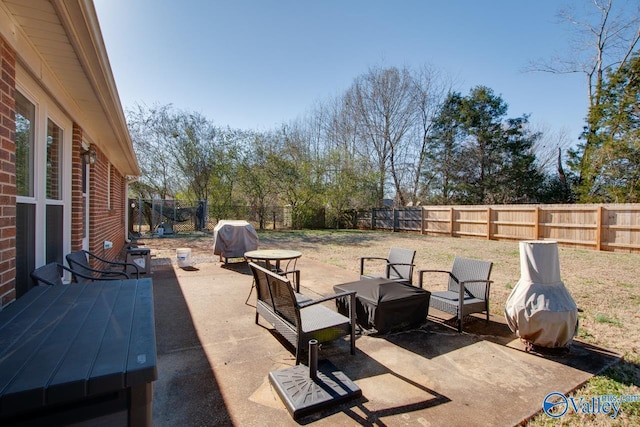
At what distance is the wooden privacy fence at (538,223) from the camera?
1023 centimetres

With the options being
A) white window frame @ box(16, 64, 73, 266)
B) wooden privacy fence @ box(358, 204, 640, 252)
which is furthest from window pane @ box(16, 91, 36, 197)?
wooden privacy fence @ box(358, 204, 640, 252)

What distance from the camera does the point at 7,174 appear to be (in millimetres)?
2207

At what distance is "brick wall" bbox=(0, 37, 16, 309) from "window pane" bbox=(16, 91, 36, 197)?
473 mm

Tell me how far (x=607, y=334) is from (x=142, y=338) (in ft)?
15.5

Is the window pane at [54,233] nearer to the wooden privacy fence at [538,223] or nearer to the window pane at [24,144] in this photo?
the window pane at [24,144]

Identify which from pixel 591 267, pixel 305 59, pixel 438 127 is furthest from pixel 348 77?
pixel 591 267

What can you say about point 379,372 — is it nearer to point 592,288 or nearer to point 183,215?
point 592,288

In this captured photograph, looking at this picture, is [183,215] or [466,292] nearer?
[466,292]

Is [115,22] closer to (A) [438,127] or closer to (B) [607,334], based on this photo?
(B) [607,334]

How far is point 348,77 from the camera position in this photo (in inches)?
908

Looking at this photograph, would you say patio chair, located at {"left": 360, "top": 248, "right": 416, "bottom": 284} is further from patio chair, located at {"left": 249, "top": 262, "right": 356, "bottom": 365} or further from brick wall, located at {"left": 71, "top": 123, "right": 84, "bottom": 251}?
brick wall, located at {"left": 71, "top": 123, "right": 84, "bottom": 251}

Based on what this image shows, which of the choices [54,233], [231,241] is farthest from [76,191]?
[231,241]

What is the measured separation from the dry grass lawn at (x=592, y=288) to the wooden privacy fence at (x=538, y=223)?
73 centimetres

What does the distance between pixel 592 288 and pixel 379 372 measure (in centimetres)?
534
